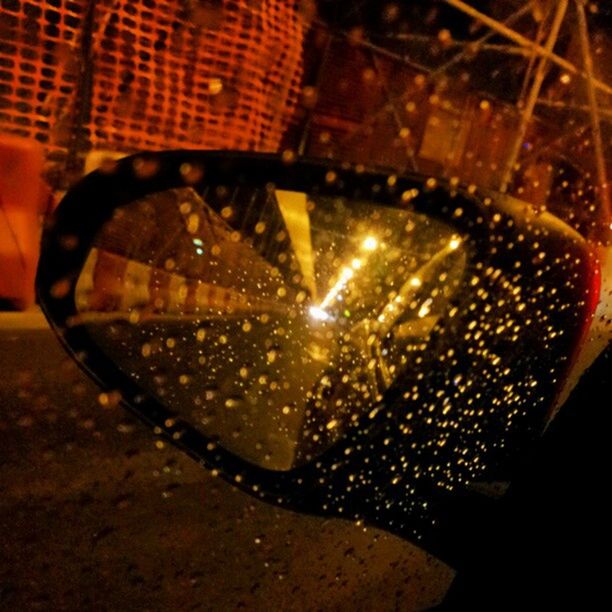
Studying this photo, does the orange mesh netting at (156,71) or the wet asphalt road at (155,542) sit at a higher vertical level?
the orange mesh netting at (156,71)

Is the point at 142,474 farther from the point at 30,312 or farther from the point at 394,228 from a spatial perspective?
the point at 30,312

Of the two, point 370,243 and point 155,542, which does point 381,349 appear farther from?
point 155,542

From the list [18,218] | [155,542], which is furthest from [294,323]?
[18,218]

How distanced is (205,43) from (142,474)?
696 centimetres

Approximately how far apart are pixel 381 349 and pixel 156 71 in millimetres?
7447

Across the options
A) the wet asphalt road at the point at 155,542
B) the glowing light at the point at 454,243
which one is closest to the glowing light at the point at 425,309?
the glowing light at the point at 454,243

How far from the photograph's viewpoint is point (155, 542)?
315 cm

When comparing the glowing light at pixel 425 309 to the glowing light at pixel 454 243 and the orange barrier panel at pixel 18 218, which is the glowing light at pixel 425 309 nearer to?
the glowing light at pixel 454 243

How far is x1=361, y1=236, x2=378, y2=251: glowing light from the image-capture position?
2.77 metres

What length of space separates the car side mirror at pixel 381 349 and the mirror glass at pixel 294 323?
12 millimetres

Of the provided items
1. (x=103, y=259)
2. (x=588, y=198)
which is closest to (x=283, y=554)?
(x=103, y=259)

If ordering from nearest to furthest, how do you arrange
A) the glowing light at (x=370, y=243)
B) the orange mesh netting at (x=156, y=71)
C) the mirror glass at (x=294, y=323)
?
1. the mirror glass at (x=294, y=323)
2. the glowing light at (x=370, y=243)
3. the orange mesh netting at (x=156, y=71)

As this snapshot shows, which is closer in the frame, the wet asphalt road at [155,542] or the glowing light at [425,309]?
the glowing light at [425,309]

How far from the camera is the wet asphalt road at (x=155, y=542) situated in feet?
9.23
